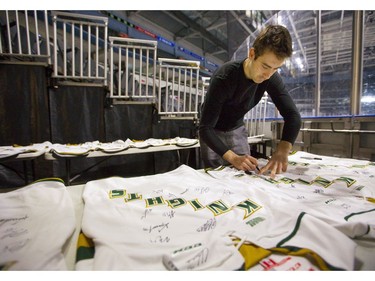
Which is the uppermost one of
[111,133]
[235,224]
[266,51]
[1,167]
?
[266,51]

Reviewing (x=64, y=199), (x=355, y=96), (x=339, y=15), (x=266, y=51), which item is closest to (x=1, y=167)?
(x=64, y=199)

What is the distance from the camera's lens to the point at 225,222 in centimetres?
65

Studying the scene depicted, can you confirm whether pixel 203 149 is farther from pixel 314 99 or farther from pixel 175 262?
pixel 314 99

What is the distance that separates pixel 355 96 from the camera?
312 cm

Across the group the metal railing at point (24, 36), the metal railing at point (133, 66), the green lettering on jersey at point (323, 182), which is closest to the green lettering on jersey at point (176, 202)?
the green lettering on jersey at point (323, 182)

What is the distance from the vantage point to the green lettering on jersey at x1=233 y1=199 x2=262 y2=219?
2.32 feet

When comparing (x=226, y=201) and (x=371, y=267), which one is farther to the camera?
(x=226, y=201)

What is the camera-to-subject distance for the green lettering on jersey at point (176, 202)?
2.48 ft

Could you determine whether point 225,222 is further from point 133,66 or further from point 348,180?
point 133,66

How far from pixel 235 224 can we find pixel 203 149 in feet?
3.61

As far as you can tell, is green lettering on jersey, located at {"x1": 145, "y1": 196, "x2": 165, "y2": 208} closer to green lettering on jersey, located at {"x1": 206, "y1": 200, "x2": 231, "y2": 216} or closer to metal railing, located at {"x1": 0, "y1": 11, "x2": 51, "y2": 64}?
green lettering on jersey, located at {"x1": 206, "y1": 200, "x2": 231, "y2": 216}

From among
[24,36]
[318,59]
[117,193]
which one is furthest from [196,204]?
[318,59]

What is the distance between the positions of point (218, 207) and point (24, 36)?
159 inches

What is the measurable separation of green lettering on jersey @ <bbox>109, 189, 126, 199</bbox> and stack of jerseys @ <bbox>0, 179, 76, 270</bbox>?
0.50ft
